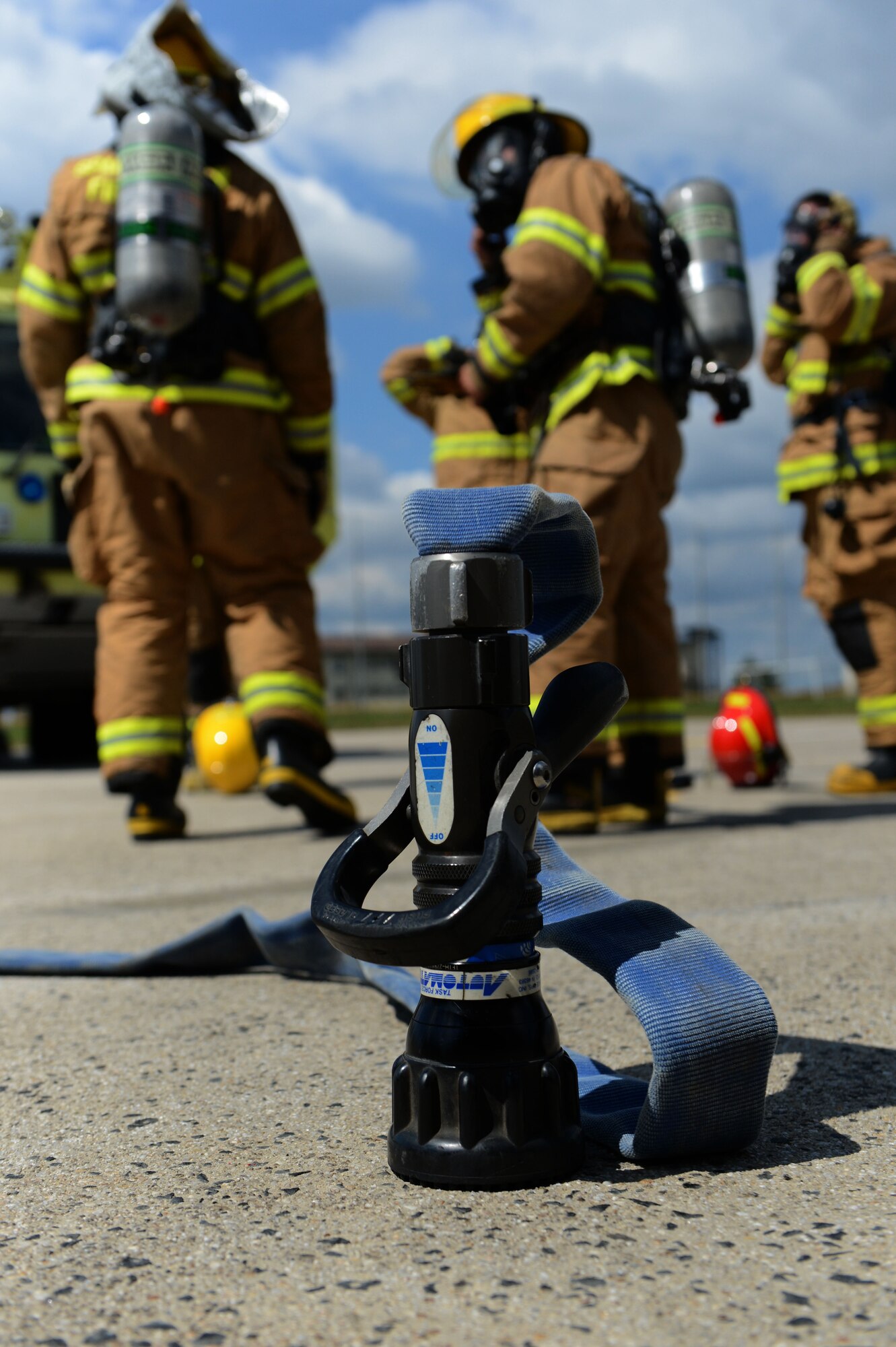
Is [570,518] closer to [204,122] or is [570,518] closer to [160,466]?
[160,466]

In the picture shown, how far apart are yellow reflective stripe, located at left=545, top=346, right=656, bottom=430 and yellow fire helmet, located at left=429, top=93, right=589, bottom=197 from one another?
0.88 m

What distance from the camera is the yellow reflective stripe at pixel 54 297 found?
452cm

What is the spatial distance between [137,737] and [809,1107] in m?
3.19

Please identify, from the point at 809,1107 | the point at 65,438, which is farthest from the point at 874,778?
the point at 809,1107

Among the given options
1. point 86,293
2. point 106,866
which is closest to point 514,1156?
point 106,866

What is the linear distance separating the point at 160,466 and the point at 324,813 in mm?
1247

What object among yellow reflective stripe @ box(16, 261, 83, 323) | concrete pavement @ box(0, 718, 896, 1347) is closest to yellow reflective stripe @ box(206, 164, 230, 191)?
yellow reflective stripe @ box(16, 261, 83, 323)

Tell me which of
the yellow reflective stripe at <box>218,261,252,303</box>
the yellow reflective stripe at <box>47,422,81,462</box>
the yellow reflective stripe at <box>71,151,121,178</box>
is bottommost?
the yellow reflective stripe at <box>47,422,81,462</box>

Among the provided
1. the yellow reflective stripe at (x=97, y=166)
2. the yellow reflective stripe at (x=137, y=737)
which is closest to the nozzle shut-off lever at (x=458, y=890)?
the yellow reflective stripe at (x=137, y=737)

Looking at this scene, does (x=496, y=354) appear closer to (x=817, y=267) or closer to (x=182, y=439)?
(x=182, y=439)

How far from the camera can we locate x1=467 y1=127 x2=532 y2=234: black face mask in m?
4.36

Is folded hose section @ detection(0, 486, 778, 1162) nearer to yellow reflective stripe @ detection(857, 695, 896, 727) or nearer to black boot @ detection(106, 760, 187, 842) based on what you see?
black boot @ detection(106, 760, 187, 842)

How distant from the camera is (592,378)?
4.08 meters

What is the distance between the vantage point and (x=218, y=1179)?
1300 millimetres
